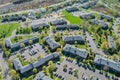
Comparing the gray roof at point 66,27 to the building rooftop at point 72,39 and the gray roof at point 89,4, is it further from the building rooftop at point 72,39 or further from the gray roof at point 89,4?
the gray roof at point 89,4

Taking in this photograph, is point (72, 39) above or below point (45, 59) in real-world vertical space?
below

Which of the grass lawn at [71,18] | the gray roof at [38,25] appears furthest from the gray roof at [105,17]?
the gray roof at [38,25]

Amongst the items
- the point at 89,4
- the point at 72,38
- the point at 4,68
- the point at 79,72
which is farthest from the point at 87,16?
the point at 4,68

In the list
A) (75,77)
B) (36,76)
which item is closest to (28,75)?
(36,76)

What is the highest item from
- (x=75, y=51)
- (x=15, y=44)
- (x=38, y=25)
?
(x=15, y=44)

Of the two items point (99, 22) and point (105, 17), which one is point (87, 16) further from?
point (99, 22)

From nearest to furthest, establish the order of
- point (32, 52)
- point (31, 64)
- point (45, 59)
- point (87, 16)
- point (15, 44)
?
point (31, 64), point (45, 59), point (32, 52), point (15, 44), point (87, 16)
